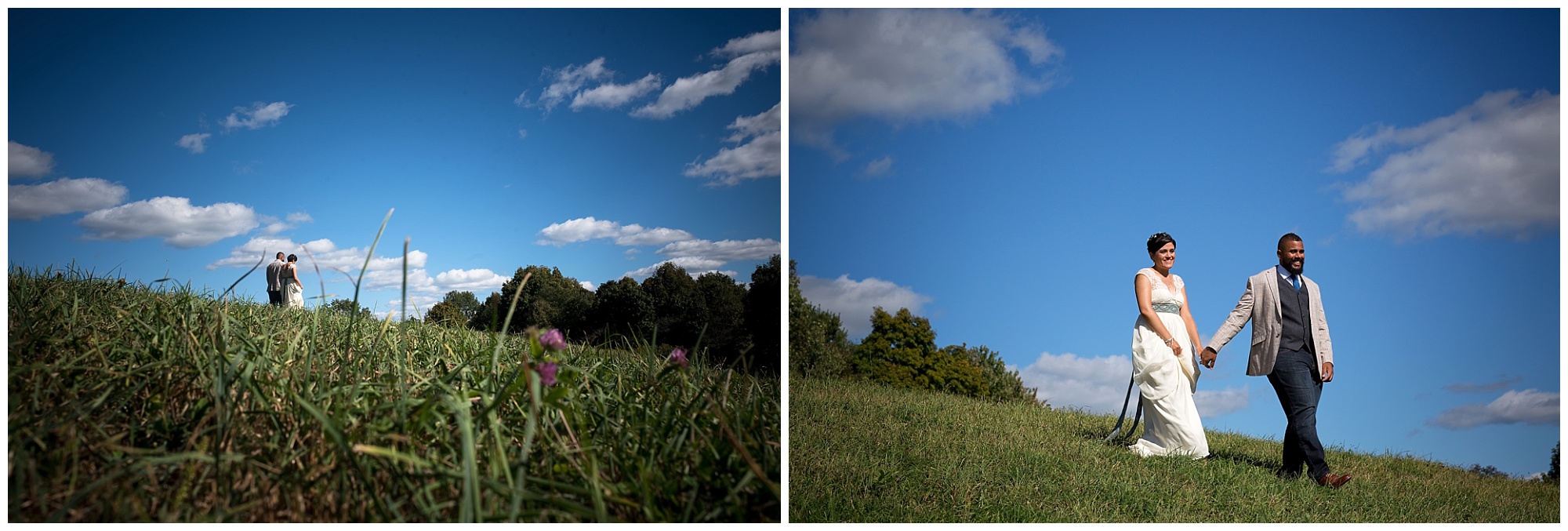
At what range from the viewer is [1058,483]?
3146 mm

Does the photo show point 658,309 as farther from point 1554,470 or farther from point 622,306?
point 1554,470

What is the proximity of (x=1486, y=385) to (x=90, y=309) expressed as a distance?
17.4ft

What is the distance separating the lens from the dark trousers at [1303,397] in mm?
3371

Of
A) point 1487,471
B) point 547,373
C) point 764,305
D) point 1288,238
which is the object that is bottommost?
point 1487,471

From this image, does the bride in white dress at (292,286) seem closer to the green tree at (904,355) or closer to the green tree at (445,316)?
the green tree at (445,316)

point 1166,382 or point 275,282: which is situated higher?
point 275,282

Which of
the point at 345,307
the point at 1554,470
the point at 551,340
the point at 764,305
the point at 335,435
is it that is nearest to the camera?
the point at 335,435

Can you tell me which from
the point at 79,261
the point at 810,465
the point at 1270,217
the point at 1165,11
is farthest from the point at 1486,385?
the point at 79,261

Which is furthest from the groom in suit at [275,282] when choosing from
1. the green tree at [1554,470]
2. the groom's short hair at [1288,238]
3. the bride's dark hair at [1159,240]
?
the green tree at [1554,470]

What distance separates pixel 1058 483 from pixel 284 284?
10.6 feet

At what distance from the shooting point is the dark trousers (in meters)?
3.37

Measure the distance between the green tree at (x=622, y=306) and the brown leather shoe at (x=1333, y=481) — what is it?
9.67 ft

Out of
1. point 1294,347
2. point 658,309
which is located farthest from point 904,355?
point 1294,347
